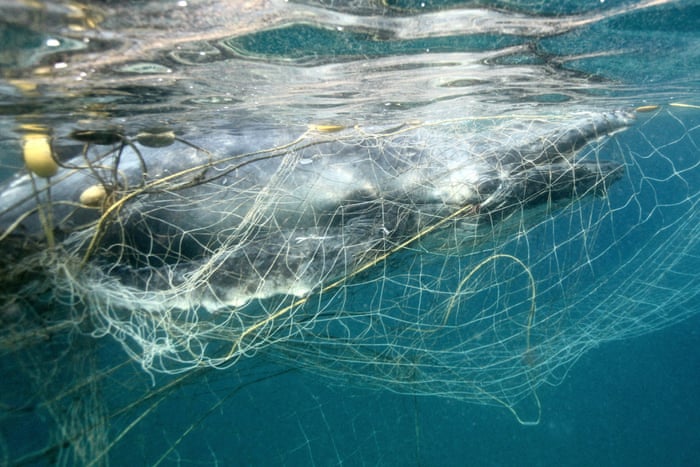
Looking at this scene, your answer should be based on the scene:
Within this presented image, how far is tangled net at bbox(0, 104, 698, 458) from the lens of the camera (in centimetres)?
417

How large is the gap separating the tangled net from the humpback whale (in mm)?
23

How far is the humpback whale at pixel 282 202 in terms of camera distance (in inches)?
172

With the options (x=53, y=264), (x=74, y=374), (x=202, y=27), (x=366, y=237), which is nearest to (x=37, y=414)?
(x=74, y=374)

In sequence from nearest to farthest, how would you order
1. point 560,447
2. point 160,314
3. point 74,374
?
point 160,314
point 74,374
point 560,447

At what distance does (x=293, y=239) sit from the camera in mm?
4660

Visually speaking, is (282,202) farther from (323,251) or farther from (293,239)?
(323,251)

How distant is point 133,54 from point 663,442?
79.4 m

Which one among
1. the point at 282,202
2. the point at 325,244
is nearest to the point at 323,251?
the point at 325,244

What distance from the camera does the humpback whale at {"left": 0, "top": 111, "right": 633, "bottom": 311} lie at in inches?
172

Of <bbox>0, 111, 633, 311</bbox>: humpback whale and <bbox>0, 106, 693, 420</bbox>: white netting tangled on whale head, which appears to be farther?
<bbox>0, 111, 633, 311</bbox>: humpback whale

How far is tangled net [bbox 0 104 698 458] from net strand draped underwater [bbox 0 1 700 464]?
0.10 ft

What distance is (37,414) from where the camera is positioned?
4562mm

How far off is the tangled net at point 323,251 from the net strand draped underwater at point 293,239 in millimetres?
30

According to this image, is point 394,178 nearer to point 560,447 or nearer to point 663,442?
point 560,447
